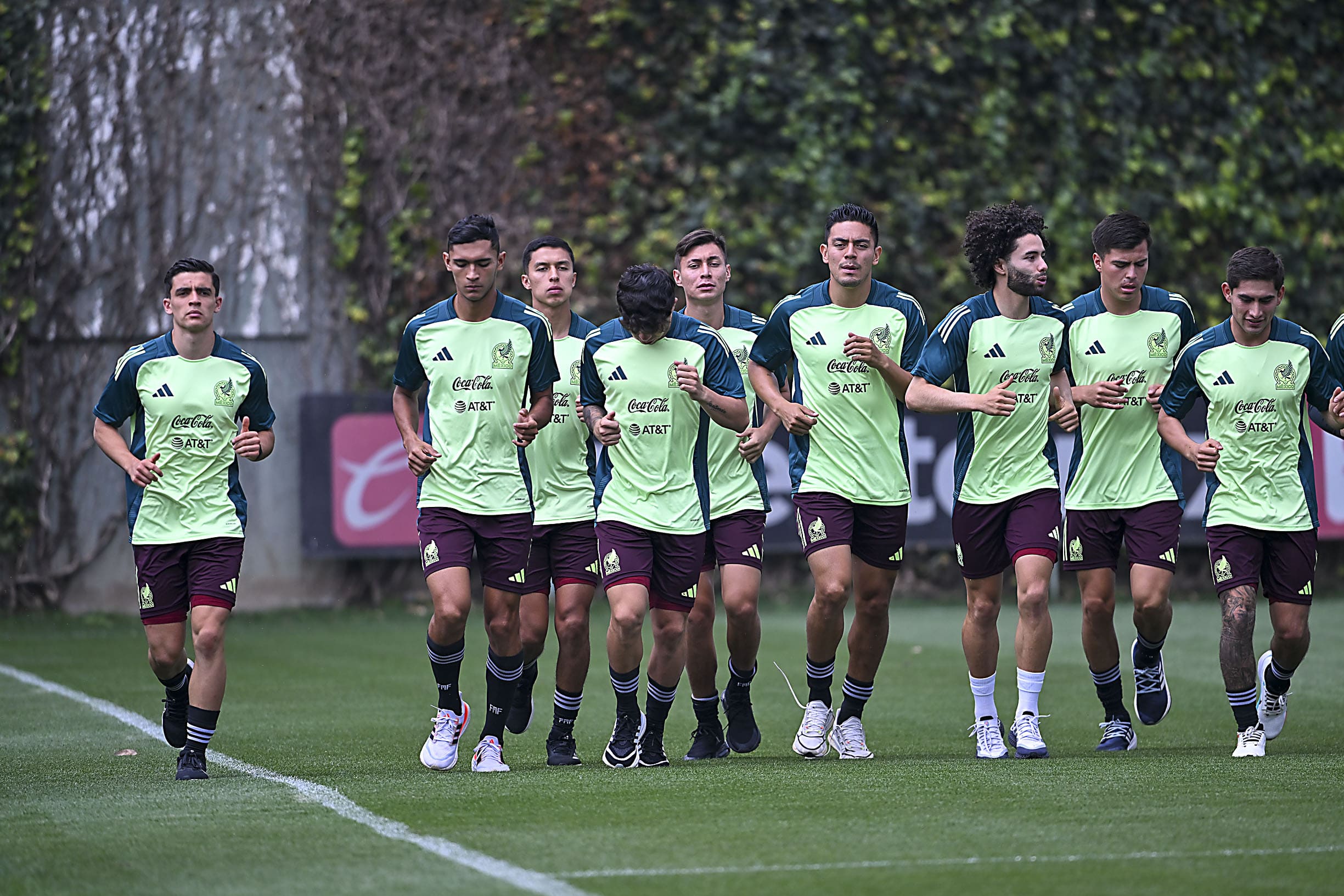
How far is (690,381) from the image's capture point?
7.42m

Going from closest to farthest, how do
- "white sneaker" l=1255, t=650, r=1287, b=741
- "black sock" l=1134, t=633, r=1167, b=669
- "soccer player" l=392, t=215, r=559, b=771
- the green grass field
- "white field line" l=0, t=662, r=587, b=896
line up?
"white field line" l=0, t=662, r=587, b=896, the green grass field, "soccer player" l=392, t=215, r=559, b=771, "white sneaker" l=1255, t=650, r=1287, b=741, "black sock" l=1134, t=633, r=1167, b=669

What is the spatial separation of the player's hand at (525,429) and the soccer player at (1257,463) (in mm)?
2948

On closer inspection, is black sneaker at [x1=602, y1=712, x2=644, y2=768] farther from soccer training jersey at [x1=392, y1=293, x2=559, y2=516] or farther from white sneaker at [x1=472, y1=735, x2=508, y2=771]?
soccer training jersey at [x1=392, y1=293, x2=559, y2=516]

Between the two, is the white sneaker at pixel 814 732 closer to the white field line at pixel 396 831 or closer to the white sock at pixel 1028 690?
the white sock at pixel 1028 690

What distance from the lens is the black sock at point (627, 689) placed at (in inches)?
303

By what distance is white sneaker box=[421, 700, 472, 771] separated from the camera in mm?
7555

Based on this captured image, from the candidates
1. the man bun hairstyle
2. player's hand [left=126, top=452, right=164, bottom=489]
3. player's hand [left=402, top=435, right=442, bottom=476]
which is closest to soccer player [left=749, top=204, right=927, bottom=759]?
the man bun hairstyle

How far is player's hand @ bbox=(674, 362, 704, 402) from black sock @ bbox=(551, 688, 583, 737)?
1.49 meters

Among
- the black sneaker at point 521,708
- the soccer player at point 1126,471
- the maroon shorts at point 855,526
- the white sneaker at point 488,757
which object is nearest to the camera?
the white sneaker at point 488,757

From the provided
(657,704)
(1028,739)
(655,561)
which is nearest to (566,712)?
(657,704)

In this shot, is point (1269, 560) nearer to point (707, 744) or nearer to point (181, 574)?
point (707, 744)

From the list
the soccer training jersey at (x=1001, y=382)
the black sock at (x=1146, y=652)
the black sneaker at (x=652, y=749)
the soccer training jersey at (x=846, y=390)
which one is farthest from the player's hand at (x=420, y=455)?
the black sock at (x=1146, y=652)

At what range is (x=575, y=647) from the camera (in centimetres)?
781

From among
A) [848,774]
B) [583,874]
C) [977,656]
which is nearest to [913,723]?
[977,656]
